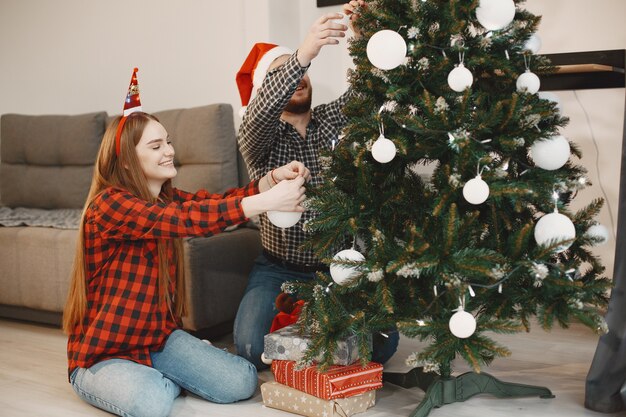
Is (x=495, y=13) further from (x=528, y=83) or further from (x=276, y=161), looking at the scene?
(x=276, y=161)

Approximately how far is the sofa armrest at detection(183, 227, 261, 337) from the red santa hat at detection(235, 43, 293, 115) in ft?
1.74

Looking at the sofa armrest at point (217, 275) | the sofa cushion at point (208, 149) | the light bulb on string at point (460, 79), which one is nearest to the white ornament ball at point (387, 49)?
the light bulb on string at point (460, 79)

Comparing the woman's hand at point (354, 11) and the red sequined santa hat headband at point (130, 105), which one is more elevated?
the woman's hand at point (354, 11)

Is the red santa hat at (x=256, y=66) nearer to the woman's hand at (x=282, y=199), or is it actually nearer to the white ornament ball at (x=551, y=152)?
the woman's hand at (x=282, y=199)

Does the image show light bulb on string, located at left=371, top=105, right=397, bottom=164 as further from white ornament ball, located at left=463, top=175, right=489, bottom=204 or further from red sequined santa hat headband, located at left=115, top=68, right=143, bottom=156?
red sequined santa hat headband, located at left=115, top=68, right=143, bottom=156

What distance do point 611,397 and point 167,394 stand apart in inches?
48.5

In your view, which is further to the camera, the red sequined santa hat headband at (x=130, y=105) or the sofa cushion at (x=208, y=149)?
the sofa cushion at (x=208, y=149)

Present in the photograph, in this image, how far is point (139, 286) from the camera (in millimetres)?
2123

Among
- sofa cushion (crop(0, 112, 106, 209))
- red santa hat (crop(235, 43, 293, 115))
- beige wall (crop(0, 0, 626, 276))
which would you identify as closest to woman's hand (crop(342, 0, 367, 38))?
red santa hat (crop(235, 43, 293, 115))

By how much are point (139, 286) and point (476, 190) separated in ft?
3.45

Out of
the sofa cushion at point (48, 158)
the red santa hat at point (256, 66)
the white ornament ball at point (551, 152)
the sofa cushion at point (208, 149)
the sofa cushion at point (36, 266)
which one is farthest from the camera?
the sofa cushion at point (48, 158)

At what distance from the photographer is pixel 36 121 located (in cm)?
390

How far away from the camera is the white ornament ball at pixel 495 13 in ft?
5.55

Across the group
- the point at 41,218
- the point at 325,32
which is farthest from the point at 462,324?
the point at 41,218
